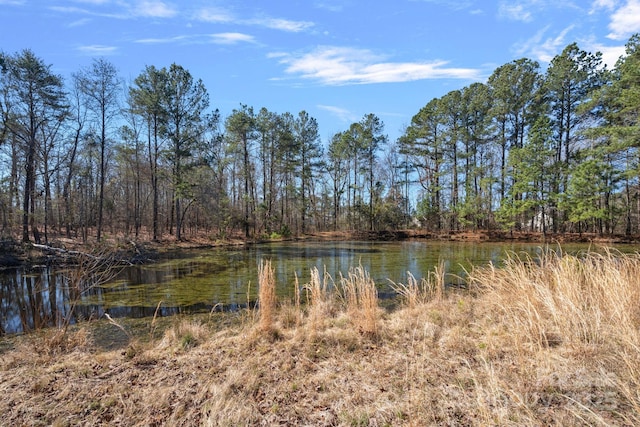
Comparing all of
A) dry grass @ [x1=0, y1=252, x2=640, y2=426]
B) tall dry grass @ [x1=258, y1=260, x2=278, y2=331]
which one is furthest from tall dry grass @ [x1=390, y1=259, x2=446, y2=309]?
tall dry grass @ [x1=258, y1=260, x2=278, y2=331]

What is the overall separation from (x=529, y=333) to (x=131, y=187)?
32.6 m

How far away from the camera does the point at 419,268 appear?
11531 mm

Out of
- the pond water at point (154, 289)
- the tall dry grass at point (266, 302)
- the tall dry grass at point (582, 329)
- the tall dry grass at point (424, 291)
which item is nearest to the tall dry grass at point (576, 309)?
the tall dry grass at point (582, 329)

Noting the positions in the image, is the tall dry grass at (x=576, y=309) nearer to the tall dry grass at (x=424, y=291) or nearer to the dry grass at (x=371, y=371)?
the dry grass at (x=371, y=371)

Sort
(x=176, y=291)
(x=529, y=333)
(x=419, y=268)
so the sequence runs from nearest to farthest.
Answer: (x=529, y=333)
(x=176, y=291)
(x=419, y=268)

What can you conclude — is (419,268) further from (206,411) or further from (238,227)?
(238,227)

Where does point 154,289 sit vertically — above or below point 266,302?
below

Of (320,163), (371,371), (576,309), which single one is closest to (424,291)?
(576,309)

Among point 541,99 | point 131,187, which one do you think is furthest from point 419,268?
point 131,187

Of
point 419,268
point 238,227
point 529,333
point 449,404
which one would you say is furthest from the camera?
point 238,227

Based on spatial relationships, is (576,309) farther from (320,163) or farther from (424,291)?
(320,163)

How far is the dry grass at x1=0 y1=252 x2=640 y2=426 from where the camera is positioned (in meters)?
2.28

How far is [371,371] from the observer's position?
3074mm

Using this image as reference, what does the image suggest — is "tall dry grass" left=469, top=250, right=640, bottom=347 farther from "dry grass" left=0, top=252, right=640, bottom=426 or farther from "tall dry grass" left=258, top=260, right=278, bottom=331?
"tall dry grass" left=258, top=260, right=278, bottom=331
